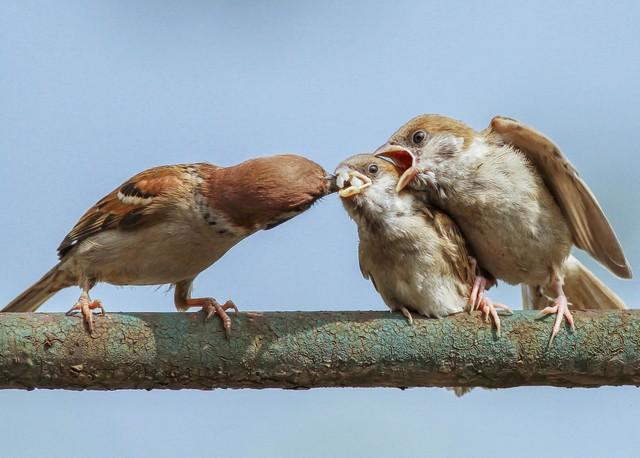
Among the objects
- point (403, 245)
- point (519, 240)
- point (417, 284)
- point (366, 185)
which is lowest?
point (417, 284)

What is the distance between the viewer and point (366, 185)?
5.40m

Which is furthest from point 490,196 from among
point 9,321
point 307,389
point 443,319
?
point 9,321

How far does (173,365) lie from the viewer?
4.38m

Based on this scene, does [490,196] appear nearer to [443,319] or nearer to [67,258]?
[443,319]

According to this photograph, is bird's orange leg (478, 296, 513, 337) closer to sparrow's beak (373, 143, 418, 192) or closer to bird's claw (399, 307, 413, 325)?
bird's claw (399, 307, 413, 325)

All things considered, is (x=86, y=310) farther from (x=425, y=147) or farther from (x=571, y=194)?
(x=571, y=194)

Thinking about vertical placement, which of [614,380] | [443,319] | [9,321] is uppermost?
[9,321]

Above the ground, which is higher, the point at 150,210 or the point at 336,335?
the point at 150,210

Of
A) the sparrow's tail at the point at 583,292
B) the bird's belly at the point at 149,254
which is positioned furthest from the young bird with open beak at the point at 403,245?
the sparrow's tail at the point at 583,292

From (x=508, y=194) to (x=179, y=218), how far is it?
6.98 ft

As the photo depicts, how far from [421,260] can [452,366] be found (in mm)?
879

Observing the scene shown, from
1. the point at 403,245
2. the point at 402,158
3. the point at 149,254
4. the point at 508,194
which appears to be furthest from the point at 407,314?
the point at 149,254

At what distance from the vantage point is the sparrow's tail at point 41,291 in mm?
6371

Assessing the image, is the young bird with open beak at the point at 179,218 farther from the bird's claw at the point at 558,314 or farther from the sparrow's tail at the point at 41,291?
the bird's claw at the point at 558,314
